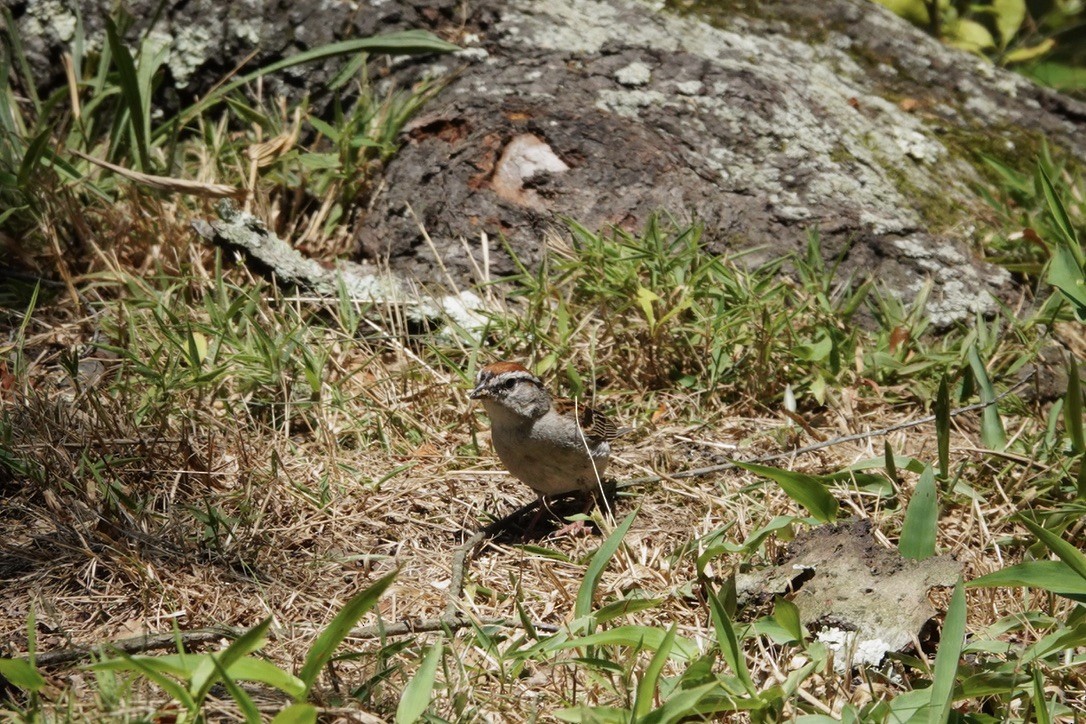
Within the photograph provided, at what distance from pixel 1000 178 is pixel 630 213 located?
216 cm

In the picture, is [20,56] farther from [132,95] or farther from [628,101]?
[628,101]

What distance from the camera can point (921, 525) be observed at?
310 centimetres

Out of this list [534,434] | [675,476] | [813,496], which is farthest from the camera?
[675,476]

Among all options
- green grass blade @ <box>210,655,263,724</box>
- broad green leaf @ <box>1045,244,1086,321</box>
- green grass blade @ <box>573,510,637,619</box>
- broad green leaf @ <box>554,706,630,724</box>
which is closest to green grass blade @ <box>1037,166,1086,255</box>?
broad green leaf @ <box>1045,244,1086,321</box>

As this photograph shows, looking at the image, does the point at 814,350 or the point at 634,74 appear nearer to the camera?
the point at 814,350

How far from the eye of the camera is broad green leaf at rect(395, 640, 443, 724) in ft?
8.05

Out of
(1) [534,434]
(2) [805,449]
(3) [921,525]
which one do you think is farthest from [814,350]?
(1) [534,434]

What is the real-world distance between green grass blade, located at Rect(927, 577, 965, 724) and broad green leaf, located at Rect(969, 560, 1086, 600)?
0.20 m

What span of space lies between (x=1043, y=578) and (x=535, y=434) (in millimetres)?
1658

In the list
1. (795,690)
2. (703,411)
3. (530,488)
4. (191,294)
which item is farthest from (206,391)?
(795,690)

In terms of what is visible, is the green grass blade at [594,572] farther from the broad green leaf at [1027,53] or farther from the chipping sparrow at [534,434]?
the broad green leaf at [1027,53]

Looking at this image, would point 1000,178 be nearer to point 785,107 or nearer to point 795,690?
point 785,107

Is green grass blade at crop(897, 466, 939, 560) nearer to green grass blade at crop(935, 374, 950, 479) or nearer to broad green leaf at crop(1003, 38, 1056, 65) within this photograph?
green grass blade at crop(935, 374, 950, 479)

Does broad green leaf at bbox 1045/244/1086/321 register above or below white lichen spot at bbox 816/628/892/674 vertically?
above
